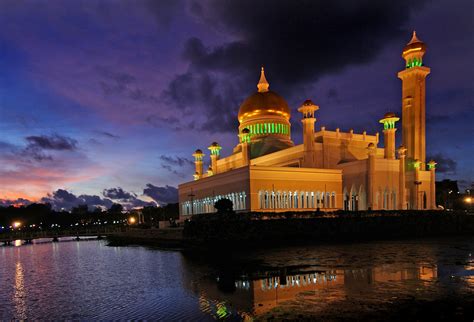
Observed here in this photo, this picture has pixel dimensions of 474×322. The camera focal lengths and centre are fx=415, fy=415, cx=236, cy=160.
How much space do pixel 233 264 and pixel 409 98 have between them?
40163 millimetres

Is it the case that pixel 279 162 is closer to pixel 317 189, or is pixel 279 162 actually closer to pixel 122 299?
pixel 317 189

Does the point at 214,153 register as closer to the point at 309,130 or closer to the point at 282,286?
the point at 309,130

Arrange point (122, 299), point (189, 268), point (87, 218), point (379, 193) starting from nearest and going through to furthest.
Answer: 1. point (122, 299)
2. point (189, 268)
3. point (379, 193)
4. point (87, 218)

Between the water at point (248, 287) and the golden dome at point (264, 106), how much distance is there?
3894 centimetres

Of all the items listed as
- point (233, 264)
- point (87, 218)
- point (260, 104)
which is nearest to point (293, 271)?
point (233, 264)

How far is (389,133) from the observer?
165ft

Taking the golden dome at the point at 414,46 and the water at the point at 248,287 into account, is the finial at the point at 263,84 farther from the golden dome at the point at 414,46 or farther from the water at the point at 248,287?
the water at the point at 248,287

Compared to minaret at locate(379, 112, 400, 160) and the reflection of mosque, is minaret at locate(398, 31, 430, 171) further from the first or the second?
the reflection of mosque

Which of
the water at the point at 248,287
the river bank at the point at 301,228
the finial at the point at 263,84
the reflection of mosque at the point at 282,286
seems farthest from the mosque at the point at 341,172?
the reflection of mosque at the point at 282,286

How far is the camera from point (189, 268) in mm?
23750

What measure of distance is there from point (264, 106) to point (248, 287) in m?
48.6

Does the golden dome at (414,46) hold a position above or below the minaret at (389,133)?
above

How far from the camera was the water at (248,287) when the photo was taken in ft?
42.4

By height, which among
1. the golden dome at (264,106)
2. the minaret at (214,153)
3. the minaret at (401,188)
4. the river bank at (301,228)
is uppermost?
the golden dome at (264,106)
